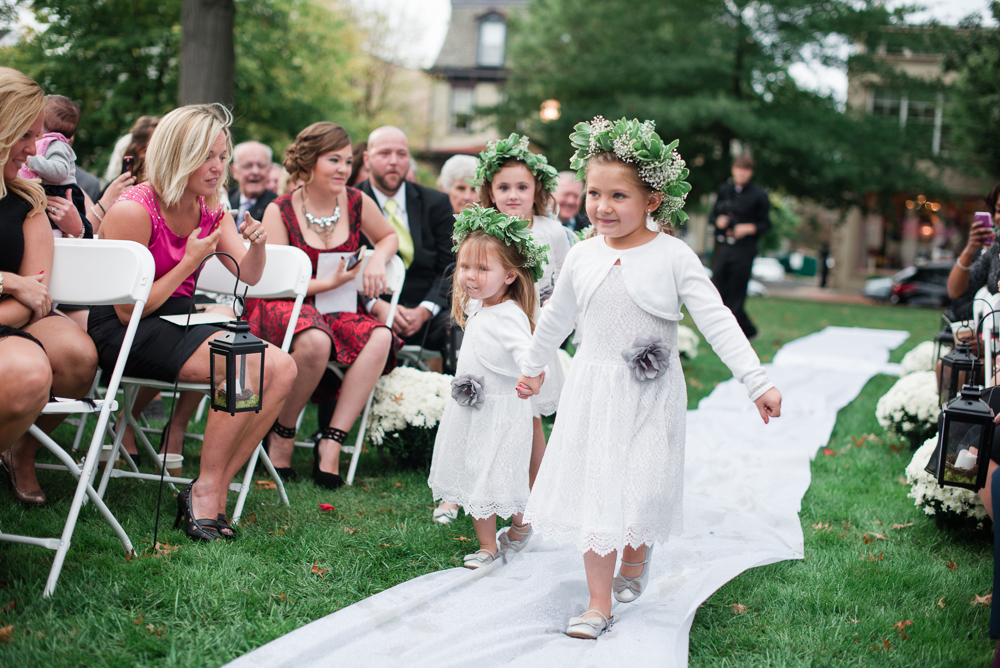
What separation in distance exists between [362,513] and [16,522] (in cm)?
146

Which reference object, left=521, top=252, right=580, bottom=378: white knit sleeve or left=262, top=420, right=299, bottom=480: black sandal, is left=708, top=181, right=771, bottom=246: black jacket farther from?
left=521, top=252, right=580, bottom=378: white knit sleeve

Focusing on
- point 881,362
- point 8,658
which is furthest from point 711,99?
point 8,658

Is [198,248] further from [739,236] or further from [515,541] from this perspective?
[739,236]

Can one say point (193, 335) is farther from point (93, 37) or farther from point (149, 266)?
point (93, 37)

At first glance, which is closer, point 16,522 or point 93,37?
point 16,522

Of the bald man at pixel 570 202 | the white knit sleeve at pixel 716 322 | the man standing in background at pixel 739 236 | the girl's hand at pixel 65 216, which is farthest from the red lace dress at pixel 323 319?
the man standing in background at pixel 739 236

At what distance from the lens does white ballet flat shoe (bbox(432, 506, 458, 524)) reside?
389 cm

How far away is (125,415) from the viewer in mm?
3723

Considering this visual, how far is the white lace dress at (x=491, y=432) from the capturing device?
3.41 m

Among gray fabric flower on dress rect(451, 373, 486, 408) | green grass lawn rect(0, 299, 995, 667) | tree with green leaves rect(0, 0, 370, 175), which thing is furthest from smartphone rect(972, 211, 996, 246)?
tree with green leaves rect(0, 0, 370, 175)

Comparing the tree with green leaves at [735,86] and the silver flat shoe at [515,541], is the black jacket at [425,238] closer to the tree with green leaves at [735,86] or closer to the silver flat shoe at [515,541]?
the silver flat shoe at [515,541]

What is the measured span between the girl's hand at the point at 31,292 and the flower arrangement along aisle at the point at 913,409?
4.89 metres

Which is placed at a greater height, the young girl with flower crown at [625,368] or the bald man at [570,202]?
the bald man at [570,202]

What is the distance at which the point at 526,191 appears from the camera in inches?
169
